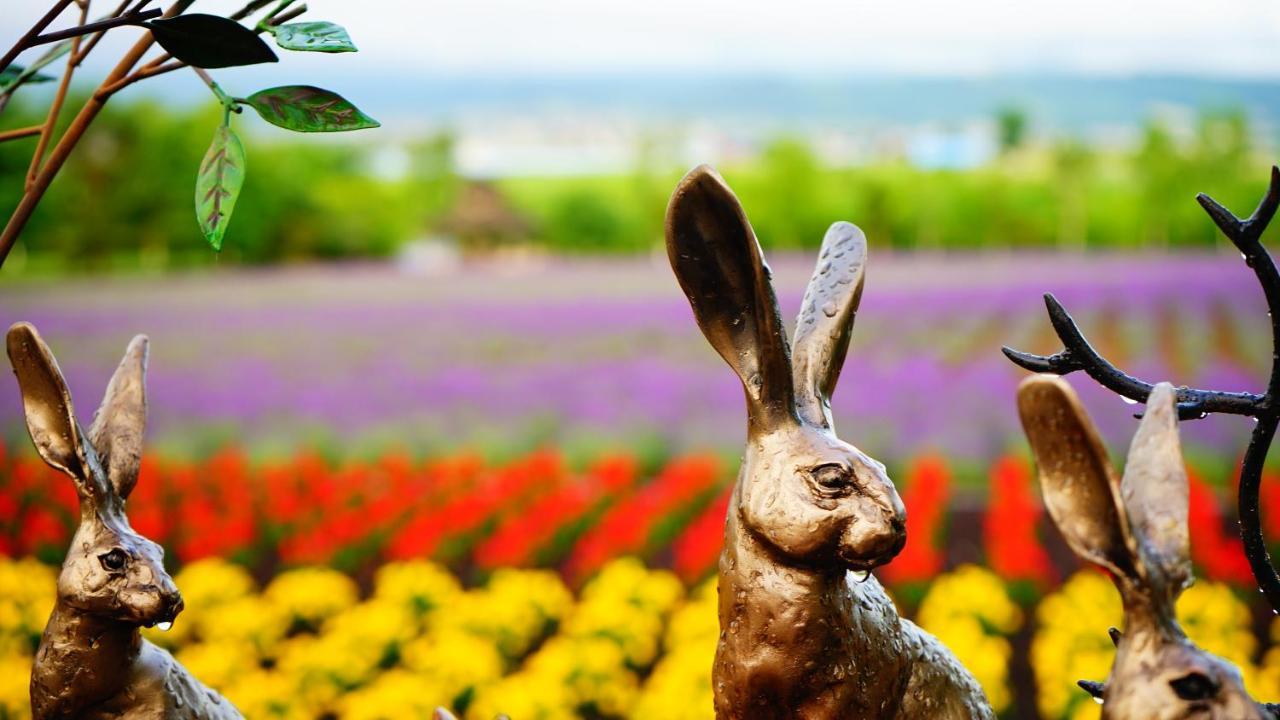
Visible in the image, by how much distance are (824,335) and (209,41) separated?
74cm

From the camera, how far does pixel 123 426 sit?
1424 millimetres

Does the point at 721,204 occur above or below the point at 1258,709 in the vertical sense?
above

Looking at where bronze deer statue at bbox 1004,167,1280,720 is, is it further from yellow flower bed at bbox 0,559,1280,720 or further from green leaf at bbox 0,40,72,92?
yellow flower bed at bbox 0,559,1280,720

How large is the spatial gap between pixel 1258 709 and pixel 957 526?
3762 mm

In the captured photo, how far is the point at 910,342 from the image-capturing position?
6668 millimetres

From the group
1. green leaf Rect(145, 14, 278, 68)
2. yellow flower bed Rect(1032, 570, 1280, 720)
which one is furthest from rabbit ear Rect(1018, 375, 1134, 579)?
yellow flower bed Rect(1032, 570, 1280, 720)

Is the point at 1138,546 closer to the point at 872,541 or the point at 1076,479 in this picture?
the point at 1076,479

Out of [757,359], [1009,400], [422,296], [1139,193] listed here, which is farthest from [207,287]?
[757,359]

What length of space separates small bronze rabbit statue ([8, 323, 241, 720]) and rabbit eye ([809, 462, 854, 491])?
727 millimetres

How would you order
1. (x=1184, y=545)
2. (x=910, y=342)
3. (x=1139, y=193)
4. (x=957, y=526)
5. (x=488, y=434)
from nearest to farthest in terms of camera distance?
(x=1184, y=545), (x=957, y=526), (x=488, y=434), (x=910, y=342), (x=1139, y=193)

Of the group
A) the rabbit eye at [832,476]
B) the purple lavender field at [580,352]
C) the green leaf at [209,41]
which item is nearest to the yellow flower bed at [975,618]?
the purple lavender field at [580,352]

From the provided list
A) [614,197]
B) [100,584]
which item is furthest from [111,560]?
[614,197]

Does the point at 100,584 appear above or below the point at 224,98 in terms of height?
below

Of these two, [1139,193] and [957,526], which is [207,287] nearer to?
[957,526]
